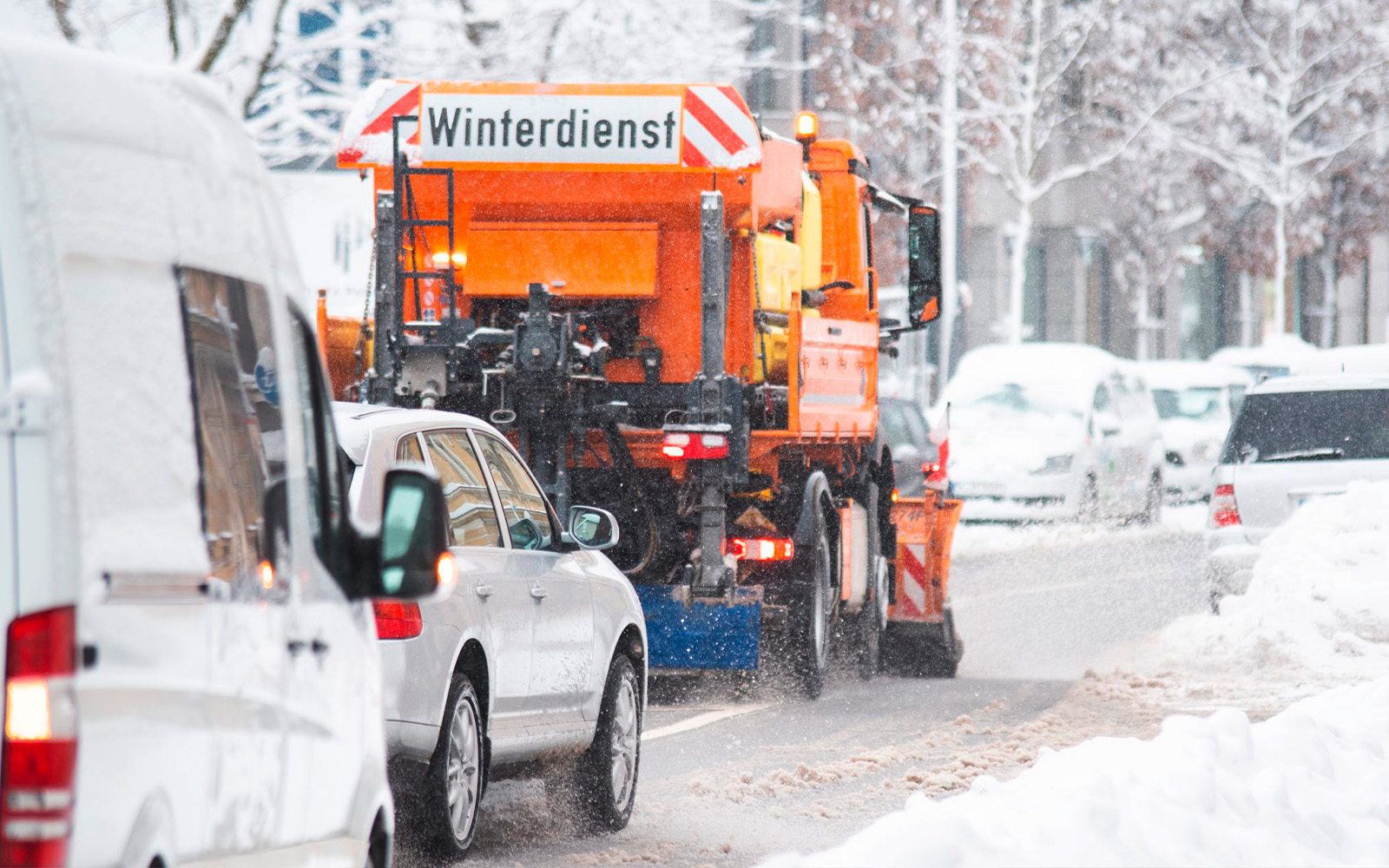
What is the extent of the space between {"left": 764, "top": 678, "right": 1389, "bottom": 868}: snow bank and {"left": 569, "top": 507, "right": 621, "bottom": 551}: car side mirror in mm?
1660

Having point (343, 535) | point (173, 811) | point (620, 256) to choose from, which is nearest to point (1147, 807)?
point (343, 535)

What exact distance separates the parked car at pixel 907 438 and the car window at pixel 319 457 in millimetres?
17150

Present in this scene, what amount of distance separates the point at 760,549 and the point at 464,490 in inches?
195

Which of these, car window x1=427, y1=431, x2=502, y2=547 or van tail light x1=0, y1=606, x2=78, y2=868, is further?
car window x1=427, y1=431, x2=502, y2=547

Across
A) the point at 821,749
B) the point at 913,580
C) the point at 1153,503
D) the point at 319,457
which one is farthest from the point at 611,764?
the point at 1153,503

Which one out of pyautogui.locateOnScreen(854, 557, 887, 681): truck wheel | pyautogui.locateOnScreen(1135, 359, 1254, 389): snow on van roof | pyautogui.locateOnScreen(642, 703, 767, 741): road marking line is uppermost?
pyautogui.locateOnScreen(1135, 359, 1254, 389): snow on van roof

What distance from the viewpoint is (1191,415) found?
32312mm

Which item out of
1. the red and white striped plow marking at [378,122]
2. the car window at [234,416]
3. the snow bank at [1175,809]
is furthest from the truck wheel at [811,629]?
the car window at [234,416]

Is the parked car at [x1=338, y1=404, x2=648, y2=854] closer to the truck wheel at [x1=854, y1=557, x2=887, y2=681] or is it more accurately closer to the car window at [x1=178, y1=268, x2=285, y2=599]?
the car window at [x1=178, y1=268, x2=285, y2=599]

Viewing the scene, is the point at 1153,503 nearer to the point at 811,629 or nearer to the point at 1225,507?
the point at 1225,507

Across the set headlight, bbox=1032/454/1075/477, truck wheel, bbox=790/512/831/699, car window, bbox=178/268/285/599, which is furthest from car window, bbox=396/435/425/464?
headlight, bbox=1032/454/1075/477

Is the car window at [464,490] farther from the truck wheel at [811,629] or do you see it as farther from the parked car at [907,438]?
the parked car at [907,438]

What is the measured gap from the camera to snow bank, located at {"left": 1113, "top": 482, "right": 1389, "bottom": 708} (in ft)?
42.0

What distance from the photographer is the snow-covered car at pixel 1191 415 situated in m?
30.3
